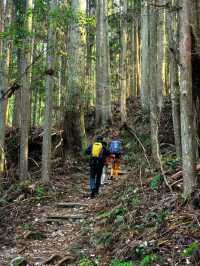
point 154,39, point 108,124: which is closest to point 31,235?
point 154,39

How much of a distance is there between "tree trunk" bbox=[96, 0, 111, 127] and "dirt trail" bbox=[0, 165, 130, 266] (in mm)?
6621

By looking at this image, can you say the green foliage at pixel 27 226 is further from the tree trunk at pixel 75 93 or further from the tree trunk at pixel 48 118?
the tree trunk at pixel 75 93

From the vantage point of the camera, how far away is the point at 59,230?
9.50 metres

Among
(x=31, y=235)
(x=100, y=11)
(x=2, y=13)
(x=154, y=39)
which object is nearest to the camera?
(x=31, y=235)

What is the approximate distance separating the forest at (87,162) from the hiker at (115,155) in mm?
434

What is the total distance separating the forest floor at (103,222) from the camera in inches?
251

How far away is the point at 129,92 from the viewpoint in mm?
28031

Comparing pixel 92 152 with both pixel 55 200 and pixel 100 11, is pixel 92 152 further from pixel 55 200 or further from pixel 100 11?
pixel 100 11

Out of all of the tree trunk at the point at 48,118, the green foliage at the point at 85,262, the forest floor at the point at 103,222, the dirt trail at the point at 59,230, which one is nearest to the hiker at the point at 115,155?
the forest floor at the point at 103,222

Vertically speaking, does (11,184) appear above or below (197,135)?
below

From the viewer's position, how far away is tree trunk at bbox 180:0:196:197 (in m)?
7.01

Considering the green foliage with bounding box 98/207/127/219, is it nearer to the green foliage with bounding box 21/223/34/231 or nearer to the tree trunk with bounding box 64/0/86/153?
the green foliage with bounding box 21/223/34/231

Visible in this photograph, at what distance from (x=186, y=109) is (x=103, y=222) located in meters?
3.31

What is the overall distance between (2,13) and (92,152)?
5.50 metres
